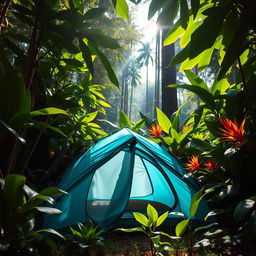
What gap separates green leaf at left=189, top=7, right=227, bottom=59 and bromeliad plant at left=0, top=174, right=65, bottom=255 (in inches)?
36.0

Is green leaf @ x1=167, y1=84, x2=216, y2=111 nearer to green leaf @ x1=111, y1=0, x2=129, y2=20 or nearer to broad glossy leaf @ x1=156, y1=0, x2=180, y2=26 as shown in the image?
broad glossy leaf @ x1=156, y1=0, x2=180, y2=26

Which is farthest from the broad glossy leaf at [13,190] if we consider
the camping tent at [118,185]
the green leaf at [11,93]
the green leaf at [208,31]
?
the green leaf at [208,31]

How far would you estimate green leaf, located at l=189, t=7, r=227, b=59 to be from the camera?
95 centimetres

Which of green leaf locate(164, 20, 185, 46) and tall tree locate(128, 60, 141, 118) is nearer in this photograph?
green leaf locate(164, 20, 185, 46)

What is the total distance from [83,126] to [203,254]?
5.89 feet

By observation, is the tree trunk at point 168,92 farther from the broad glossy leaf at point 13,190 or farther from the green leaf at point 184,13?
the broad glossy leaf at point 13,190

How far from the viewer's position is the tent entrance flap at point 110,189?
1935mm

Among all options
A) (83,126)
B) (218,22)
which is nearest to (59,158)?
(83,126)

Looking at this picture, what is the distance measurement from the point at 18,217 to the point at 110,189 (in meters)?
1.49

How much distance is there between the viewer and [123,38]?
16.1 feet

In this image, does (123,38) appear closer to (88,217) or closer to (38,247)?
(88,217)

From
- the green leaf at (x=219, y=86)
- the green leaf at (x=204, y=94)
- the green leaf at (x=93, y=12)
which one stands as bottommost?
the green leaf at (x=204, y=94)

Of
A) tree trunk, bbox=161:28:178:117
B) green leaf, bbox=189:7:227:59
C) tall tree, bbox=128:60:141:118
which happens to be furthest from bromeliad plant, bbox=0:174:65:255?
tall tree, bbox=128:60:141:118

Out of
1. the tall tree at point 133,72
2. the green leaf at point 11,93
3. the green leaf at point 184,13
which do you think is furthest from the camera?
the tall tree at point 133,72
